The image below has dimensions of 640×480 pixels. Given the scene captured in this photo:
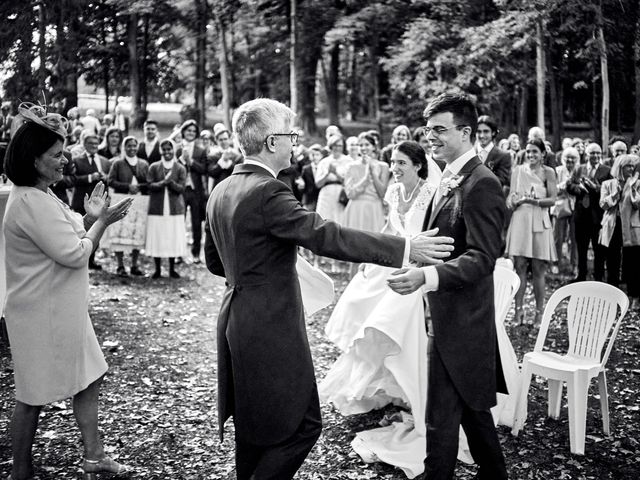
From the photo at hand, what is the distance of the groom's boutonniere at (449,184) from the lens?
3527 millimetres

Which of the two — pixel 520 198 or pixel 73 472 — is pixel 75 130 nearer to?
pixel 520 198

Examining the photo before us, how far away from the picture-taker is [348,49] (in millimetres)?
33531

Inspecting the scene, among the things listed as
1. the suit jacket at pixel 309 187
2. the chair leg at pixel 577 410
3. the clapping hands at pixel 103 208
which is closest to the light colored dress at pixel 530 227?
the chair leg at pixel 577 410

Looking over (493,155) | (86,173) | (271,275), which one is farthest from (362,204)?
(271,275)

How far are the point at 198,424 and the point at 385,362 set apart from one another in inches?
61.5

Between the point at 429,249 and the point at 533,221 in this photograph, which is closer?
the point at 429,249

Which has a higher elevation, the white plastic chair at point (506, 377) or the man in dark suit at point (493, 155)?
the man in dark suit at point (493, 155)

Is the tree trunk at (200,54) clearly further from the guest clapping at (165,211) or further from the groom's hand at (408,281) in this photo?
the groom's hand at (408,281)

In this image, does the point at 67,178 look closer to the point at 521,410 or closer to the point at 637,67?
the point at 521,410

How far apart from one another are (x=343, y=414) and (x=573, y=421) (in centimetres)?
172

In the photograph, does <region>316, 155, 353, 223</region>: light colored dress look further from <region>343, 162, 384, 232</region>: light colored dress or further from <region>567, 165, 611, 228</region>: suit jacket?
<region>567, 165, 611, 228</region>: suit jacket

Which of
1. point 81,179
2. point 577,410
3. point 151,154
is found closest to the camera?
point 577,410

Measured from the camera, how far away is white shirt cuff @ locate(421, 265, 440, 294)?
3.33m

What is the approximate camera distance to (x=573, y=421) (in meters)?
4.74
